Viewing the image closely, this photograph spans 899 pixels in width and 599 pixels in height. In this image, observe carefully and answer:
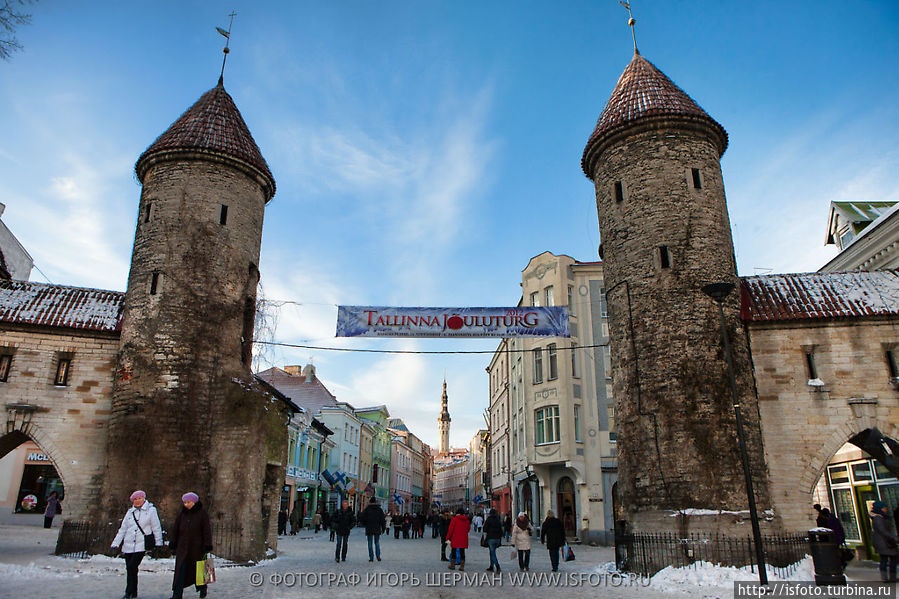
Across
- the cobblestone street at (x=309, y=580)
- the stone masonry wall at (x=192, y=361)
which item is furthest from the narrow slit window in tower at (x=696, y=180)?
the stone masonry wall at (x=192, y=361)

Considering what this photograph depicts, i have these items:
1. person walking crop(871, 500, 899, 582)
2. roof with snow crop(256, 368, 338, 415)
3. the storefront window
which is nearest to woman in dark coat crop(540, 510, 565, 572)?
person walking crop(871, 500, 899, 582)

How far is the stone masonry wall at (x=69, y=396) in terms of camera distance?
1702 centimetres

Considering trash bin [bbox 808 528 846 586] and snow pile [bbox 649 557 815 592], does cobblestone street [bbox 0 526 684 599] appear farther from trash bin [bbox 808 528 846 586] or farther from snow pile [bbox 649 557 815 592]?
trash bin [bbox 808 528 846 586]

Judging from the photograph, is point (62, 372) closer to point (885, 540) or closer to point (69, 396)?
point (69, 396)

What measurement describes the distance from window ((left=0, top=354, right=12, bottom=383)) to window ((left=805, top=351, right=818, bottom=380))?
21.6 meters

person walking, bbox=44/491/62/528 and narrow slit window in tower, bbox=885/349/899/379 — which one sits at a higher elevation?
narrow slit window in tower, bbox=885/349/899/379

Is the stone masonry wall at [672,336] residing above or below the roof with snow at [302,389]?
below

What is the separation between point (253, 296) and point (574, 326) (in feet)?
59.8


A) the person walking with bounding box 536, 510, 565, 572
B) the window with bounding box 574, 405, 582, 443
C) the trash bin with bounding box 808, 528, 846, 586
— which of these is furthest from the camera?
the window with bounding box 574, 405, 582, 443

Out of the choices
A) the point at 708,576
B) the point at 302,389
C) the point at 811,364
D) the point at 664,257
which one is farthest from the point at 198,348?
the point at 302,389

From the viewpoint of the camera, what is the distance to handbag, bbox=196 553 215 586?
8852 millimetres

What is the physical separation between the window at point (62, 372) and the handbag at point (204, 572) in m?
11.2

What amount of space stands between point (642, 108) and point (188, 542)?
15492 mm

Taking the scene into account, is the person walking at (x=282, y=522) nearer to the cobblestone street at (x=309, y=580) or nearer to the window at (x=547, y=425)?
the window at (x=547, y=425)
